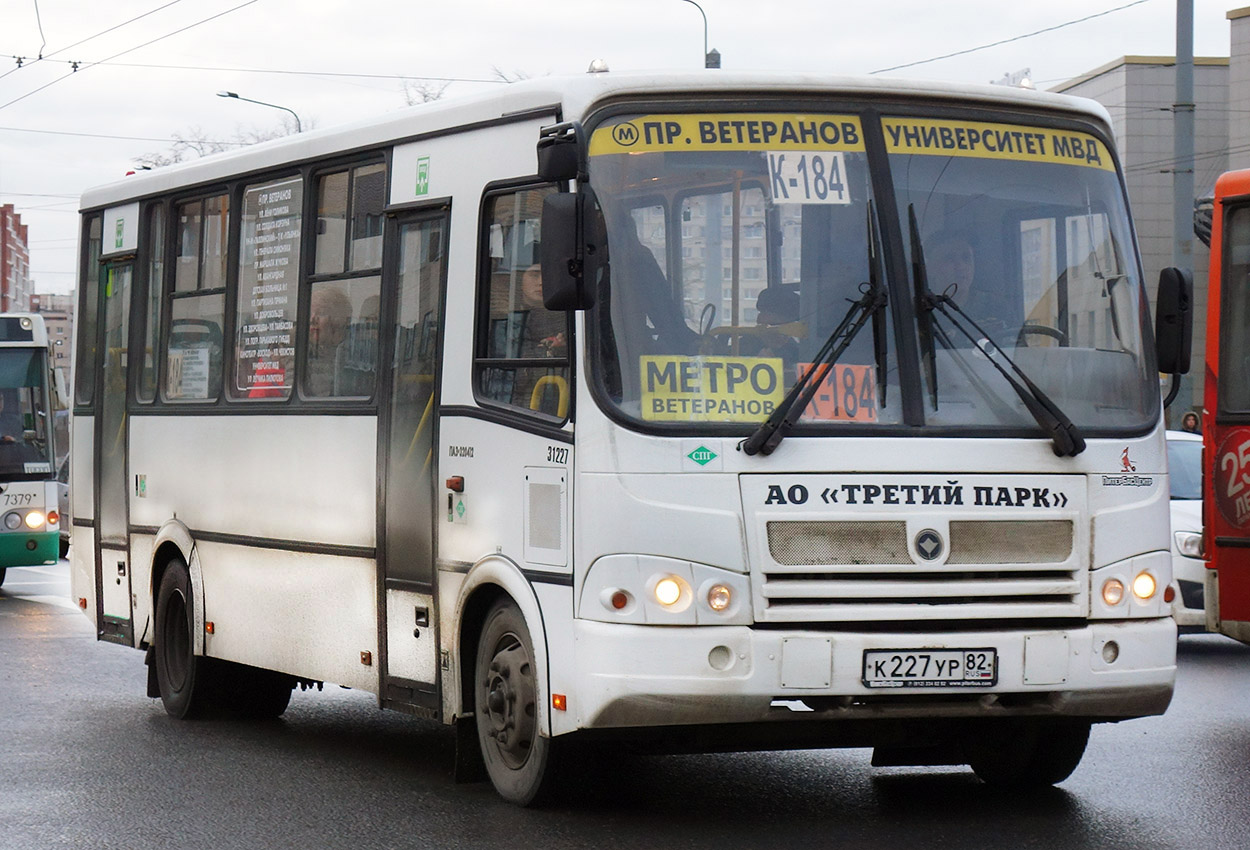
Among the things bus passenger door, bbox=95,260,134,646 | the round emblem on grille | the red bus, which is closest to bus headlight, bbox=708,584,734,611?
the round emblem on grille

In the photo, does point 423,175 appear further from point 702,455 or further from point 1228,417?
point 1228,417

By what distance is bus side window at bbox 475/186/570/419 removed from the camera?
26.6 ft

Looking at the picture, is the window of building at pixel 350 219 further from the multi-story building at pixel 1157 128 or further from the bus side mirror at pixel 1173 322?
the multi-story building at pixel 1157 128

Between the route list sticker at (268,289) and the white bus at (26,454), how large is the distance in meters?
12.0

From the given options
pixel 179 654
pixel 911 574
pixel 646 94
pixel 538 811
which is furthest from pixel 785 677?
pixel 179 654

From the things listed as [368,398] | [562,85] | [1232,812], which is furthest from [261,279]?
[1232,812]

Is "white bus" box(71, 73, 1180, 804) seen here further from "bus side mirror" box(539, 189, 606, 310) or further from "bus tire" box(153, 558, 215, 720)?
"bus tire" box(153, 558, 215, 720)

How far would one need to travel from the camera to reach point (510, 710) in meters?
8.36

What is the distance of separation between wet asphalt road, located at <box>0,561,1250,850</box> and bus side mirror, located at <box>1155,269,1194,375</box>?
6.02 feet

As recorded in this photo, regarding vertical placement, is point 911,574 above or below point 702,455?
below

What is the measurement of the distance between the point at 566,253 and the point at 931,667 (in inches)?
78.9

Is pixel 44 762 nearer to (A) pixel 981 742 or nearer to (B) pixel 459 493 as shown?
(B) pixel 459 493

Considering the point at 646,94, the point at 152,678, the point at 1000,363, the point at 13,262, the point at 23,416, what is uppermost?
the point at 13,262

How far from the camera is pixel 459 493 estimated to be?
8.84m
